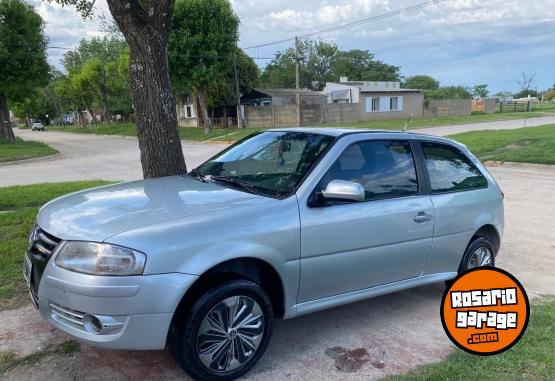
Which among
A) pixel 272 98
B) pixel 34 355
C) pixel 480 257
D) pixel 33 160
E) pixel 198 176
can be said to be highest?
pixel 272 98

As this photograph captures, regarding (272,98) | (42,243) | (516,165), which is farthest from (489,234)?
(272,98)

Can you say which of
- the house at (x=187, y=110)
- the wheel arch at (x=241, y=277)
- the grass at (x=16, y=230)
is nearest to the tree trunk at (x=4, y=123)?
the grass at (x=16, y=230)

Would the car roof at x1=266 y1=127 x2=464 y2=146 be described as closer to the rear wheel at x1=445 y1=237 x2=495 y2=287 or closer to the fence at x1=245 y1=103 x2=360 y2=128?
the rear wheel at x1=445 y1=237 x2=495 y2=287

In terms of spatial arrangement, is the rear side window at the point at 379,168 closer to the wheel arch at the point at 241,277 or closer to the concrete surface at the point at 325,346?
the wheel arch at the point at 241,277

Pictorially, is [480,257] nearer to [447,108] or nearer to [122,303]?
[122,303]

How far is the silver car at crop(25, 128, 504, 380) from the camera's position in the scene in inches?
114

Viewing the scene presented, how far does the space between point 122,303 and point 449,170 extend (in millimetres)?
3144

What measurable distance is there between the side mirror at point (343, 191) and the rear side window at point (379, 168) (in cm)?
18

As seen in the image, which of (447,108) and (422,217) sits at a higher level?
(422,217)

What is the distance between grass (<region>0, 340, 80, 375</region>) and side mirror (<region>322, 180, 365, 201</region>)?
216 cm

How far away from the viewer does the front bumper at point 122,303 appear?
2.84 metres

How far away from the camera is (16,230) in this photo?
663cm

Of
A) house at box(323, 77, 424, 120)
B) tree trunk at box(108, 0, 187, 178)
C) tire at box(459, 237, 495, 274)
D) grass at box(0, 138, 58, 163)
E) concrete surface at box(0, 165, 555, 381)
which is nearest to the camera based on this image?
concrete surface at box(0, 165, 555, 381)

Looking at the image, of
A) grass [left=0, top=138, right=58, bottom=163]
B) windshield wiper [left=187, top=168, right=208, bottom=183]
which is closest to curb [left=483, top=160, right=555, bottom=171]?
windshield wiper [left=187, top=168, right=208, bottom=183]
